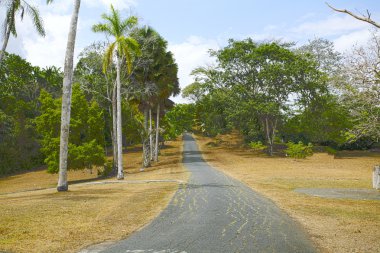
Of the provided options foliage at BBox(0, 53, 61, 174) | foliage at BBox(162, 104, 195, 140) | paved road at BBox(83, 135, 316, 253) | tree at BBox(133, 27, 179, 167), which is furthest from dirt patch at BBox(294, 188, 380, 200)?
foliage at BBox(162, 104, 195, 140)

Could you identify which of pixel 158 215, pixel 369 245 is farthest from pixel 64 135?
pixel 369 245

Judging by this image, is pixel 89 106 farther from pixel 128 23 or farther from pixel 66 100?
pixel 66 100

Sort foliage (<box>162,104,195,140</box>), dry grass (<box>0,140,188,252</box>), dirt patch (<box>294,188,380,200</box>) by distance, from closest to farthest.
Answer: dry grass (<box>0,140,188,252</box>) → dirt patch (<box>294,188,380,200</box>) → foliage (<box>162,104,195,140</box>)

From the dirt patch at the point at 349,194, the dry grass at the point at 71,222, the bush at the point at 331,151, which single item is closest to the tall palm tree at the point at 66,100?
the dry grass at the point at 71,222

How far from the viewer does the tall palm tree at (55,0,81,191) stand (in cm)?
1808

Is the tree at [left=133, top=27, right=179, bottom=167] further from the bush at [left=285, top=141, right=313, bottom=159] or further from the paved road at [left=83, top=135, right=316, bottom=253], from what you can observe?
the paved road at [left=83, top=135, right=316, bottom=253]

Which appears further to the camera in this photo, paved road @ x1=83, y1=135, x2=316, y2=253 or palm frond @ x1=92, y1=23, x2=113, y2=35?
palm frond @ x1=92, y1=23, x2=113, y2=35

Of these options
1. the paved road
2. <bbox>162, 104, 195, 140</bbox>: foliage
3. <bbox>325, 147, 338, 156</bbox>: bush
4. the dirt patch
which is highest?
<bbox>162, 104, 195, 140</bbox>: foliage

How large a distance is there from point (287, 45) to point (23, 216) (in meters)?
48.8

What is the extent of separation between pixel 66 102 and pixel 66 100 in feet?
0.33


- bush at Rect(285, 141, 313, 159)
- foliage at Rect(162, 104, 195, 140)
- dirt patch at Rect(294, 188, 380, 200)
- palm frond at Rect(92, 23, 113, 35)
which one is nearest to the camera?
dirt patch at Rect(294, 188, 380, 200)

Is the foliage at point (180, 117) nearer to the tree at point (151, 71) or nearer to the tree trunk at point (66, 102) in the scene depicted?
the tree at point (151, 71)

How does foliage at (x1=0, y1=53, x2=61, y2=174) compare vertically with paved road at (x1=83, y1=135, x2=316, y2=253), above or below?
above

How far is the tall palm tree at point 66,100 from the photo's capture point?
18078 mm
